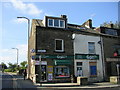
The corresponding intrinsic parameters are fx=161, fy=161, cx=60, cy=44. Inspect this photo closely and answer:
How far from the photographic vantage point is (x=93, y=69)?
23.5 metres


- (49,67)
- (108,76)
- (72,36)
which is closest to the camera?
(49,67)

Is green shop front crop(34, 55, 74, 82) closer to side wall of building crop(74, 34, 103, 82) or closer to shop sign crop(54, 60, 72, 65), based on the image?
shop sign crop(54, 60, 72, 65)

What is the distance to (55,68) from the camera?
20.9 m

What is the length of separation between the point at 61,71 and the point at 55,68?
3.33 feet

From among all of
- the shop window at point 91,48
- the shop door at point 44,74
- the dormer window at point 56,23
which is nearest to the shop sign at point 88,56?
the shop window at point 91,48

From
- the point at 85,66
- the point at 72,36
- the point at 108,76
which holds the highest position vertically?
the point at 72,36

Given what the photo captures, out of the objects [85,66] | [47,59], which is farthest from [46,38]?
[85,66]

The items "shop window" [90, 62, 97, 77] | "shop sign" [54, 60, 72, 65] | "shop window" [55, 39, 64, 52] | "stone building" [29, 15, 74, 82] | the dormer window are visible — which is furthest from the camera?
"shop window" [90, 62, 97, 77]

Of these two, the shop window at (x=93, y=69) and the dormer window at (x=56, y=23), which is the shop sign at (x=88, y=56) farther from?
the dormer window at (x=56, y=23)

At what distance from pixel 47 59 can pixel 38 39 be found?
2.79 m

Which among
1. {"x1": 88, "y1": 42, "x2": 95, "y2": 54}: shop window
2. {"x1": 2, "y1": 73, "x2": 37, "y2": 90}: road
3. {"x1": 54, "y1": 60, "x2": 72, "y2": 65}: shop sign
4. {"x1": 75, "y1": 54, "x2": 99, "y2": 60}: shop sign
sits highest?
{"x1": 88, "y1": 42, "x2": 95, "y2": 54}: shop window

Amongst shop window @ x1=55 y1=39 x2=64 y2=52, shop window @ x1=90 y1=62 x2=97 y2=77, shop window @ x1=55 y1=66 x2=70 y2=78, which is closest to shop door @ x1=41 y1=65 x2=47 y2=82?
shop window @ x1=55 y1=66 x2=70 y2=78

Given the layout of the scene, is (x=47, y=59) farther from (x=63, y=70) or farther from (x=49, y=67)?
(x=63, y=70)

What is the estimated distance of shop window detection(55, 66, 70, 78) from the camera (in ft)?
68.9
